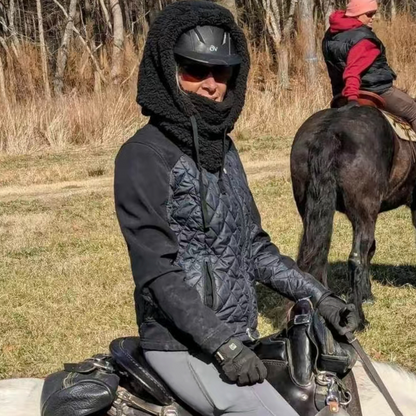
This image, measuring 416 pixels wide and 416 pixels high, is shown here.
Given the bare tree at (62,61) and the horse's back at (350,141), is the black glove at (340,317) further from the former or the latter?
the bare tree at (62,61)

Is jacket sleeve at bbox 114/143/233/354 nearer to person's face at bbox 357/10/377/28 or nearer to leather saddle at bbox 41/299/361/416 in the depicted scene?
leather saddle at bbox 41/299/361/416

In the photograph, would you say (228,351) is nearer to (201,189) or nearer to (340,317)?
(340,317)

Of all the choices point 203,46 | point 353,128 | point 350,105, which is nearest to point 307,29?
point 350,105

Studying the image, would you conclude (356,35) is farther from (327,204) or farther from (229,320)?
(229,320)

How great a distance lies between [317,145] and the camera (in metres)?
6.16

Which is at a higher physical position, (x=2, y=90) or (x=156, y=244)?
(x=156, y=244)

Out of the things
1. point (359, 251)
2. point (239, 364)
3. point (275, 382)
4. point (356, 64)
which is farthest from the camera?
point (356, 64)

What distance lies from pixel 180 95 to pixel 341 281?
5.32 m

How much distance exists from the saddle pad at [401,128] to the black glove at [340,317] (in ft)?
14.0

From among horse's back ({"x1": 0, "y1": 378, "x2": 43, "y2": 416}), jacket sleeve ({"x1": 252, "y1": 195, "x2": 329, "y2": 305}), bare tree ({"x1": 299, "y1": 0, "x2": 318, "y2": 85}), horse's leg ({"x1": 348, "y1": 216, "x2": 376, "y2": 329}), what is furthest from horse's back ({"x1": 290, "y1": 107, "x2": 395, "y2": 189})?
bare tree ({"x1": 299, "y1": 0, "x2": 318, "y2": 85})

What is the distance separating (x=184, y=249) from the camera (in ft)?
8.16

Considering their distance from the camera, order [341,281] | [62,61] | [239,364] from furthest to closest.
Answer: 1. [62,61]
2. [341,281]
3. [239,364]

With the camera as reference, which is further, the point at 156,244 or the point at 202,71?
the point at 202,71

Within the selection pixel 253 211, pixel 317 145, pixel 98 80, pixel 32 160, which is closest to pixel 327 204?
pixel 317 145
